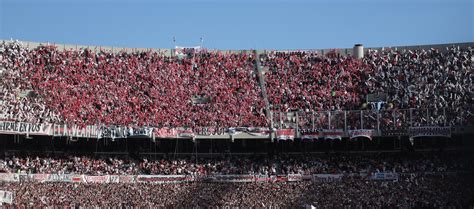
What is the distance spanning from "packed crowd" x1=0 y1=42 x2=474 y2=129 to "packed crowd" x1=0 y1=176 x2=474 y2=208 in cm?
477

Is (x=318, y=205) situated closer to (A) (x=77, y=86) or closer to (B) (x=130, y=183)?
(B) (x=130, y=183)

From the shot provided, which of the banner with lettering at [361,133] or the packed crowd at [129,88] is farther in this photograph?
the banner with lettering at [361,133]

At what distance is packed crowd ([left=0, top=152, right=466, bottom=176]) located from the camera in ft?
213

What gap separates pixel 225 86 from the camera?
7375 cm

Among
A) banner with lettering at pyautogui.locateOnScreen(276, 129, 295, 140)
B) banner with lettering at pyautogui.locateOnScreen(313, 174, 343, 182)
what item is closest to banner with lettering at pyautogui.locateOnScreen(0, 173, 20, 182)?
banner with lettering at pyautogui.locateOnScreen(276, 129, 295, 140)

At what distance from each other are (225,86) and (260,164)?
7.88 m

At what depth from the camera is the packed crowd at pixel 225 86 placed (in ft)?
217

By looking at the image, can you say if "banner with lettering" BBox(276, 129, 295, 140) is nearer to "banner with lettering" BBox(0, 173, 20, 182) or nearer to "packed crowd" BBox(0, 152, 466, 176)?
"packed crowd" BBox(0, 152, 466, 176)

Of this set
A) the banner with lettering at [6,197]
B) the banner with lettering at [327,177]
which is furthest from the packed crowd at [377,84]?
the banner with lettering at [6,197]

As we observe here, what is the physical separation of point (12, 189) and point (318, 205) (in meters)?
20.5

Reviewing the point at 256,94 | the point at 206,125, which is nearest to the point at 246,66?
the point at 256,94

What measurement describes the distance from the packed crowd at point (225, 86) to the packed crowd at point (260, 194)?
15.6 feet

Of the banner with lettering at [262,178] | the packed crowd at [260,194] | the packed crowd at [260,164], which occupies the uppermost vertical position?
the packed crowd at [260,164]

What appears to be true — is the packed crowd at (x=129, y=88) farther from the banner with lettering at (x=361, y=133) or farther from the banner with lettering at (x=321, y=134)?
the banner with lettering at (x=361, y=133)
